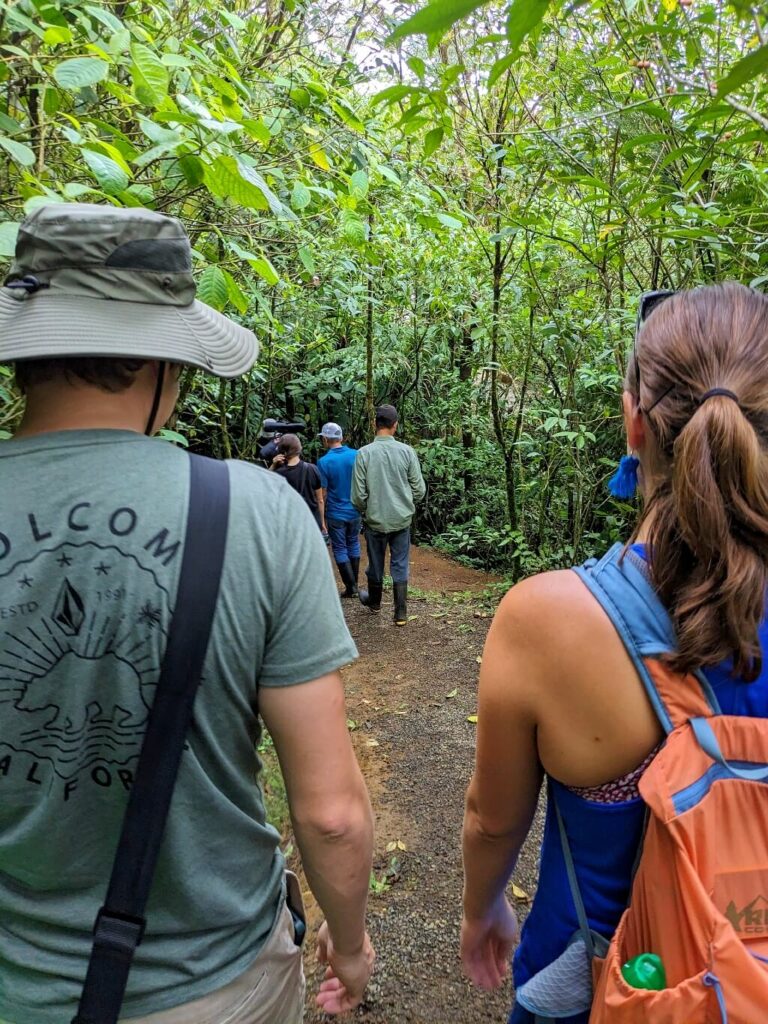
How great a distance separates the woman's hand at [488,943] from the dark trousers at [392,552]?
5.10m

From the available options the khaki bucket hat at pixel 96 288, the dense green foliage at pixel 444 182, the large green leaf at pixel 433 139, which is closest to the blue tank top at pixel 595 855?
the dense green foliage at pixel 444 182

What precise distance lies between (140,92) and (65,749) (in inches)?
73.9

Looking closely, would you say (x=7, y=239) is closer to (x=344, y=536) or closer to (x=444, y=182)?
(x=344, y=536)

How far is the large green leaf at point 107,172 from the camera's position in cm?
175

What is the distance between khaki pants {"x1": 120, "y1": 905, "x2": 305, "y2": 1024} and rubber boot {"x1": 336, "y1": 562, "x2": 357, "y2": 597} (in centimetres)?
611

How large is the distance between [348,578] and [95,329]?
6.51 m

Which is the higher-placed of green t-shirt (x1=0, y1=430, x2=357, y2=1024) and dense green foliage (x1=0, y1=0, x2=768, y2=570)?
dense green foliage (x1=0, y1=0, x2=768, y2=570)

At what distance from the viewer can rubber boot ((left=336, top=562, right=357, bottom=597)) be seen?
745 centimetres

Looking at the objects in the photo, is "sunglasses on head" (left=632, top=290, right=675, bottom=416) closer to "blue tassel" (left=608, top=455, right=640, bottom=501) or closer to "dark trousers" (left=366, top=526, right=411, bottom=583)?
"blue tassel" (left=608, top=455, right=640, bottom=501)

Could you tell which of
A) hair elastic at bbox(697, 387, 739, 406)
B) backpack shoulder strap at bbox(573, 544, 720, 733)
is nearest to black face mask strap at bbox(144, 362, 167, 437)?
backpack shoulder strap at bbox(573, 544, 720, 733)

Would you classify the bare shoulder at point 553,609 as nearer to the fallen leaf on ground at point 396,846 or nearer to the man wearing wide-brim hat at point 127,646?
the man wearing wide-brim hat at point 127,646

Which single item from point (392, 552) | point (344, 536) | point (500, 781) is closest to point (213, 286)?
point (500, 781)

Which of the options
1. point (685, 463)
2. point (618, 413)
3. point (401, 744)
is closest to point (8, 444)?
point (685, 463)

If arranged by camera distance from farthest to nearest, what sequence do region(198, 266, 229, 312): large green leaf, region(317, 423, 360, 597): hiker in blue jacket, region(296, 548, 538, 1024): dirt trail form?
region(317, 423, 360, 597): hiker in blue jacket
region(296, 548, 538, 1024): dirt trail
region(198, 266, 229, 312): large green leaf
